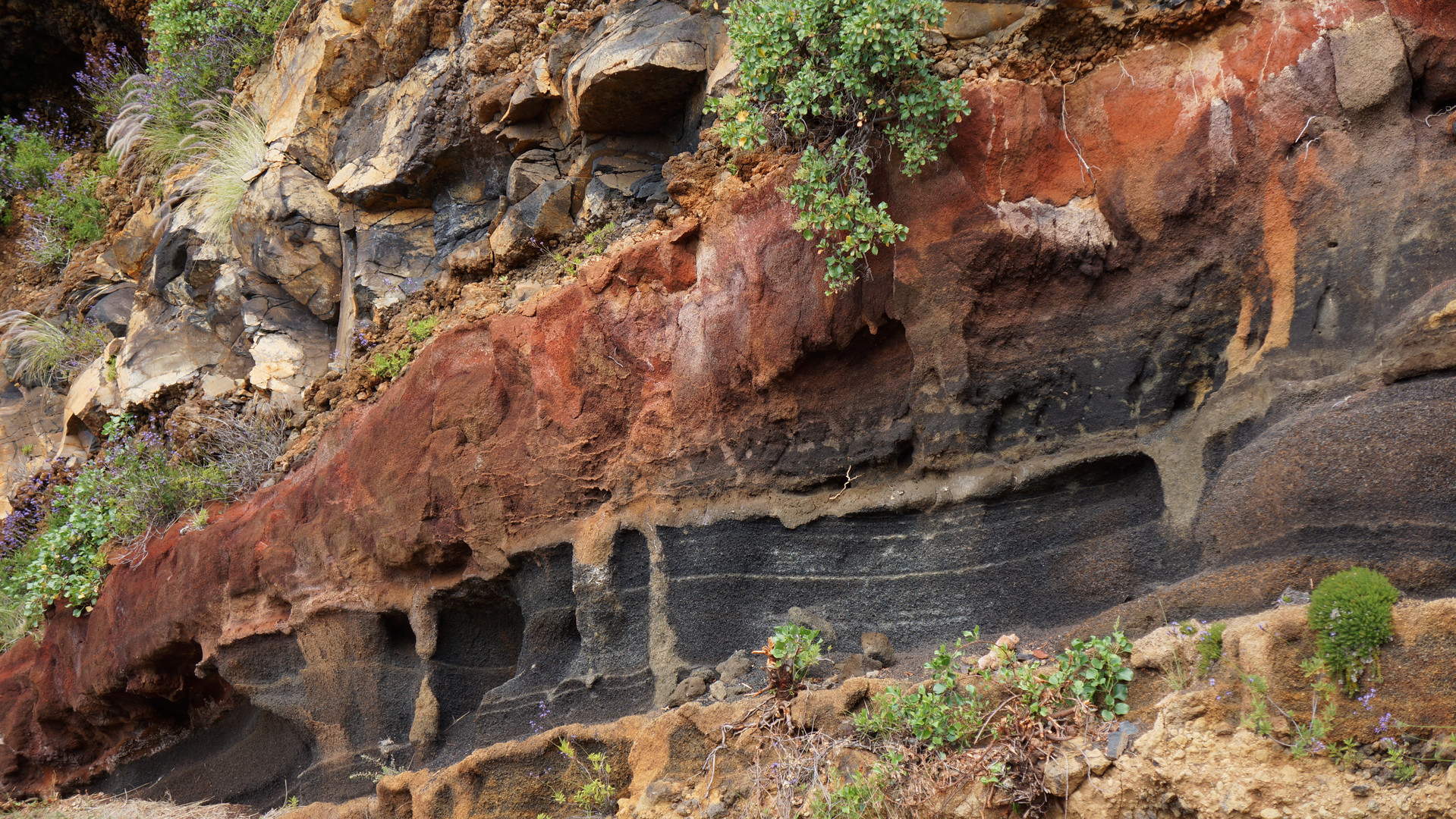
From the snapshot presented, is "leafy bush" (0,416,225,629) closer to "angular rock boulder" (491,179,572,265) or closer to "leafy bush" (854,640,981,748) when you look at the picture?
"angular rock boulder" (491,179,572,265)

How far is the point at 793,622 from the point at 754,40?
2856 millimetres

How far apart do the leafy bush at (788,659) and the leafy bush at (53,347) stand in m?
9.84

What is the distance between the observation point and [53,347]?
38.0 feet

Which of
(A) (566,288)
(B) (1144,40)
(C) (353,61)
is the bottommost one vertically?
(A) (566,288)

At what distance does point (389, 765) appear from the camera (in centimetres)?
643

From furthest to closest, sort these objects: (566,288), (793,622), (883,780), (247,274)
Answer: (247,274), (566,288), (793,622), (883,780)

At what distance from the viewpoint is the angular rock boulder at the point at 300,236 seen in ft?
29.6

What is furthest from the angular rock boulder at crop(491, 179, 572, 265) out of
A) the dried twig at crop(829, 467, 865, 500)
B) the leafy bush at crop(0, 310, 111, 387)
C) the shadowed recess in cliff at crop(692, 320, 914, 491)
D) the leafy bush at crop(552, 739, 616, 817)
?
the leafy bush at crop(0, 310, 111, 387)

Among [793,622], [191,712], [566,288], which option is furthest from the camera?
[191,712]

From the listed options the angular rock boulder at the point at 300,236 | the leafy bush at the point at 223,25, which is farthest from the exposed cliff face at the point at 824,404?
the leafy bush at the point at 223,25

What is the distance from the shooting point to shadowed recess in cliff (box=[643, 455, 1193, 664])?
4477 millimetres

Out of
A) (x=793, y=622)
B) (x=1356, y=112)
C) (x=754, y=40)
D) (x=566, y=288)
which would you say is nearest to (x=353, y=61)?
(x=566, y=288)

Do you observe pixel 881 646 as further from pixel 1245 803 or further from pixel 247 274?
pixel 247 274

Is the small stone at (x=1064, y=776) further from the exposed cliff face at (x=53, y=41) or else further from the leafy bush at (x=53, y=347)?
the exposed cliff face at (x=53, y=41)
